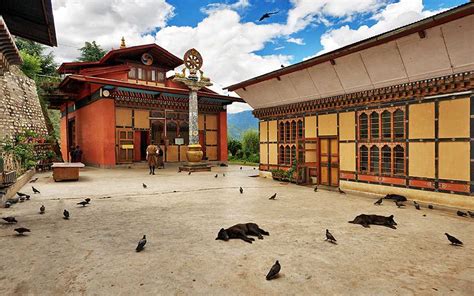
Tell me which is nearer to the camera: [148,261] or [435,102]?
[148,261]

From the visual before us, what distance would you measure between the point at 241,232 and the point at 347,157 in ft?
22.4

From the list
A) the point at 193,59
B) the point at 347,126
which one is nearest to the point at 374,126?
the point at 347,126

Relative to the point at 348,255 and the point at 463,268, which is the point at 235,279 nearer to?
the point at 348,255

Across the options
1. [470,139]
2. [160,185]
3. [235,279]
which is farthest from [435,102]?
[160,185]

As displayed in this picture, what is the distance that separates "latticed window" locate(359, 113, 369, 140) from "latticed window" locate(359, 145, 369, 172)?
1.17 ft

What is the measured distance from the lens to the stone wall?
16969mm

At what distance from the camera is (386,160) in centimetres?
934

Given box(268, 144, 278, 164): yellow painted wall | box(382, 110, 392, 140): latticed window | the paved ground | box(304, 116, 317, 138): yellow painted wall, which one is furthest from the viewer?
box(268, 144, 278, 164): yellow painted wall

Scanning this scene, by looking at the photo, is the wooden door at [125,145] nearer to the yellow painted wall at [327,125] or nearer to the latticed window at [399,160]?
the yellow painted wall at [327,125]

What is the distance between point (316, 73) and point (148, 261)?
921cm

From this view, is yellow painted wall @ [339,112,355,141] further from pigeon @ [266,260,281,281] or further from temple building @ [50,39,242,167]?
temple building @ [50,39,242,167]

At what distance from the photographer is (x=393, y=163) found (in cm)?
912

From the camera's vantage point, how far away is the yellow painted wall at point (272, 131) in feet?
46.2

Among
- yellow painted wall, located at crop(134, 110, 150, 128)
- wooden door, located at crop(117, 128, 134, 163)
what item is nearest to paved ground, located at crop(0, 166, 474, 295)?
wooden door, located at crop(117, 128, 134, 163)
